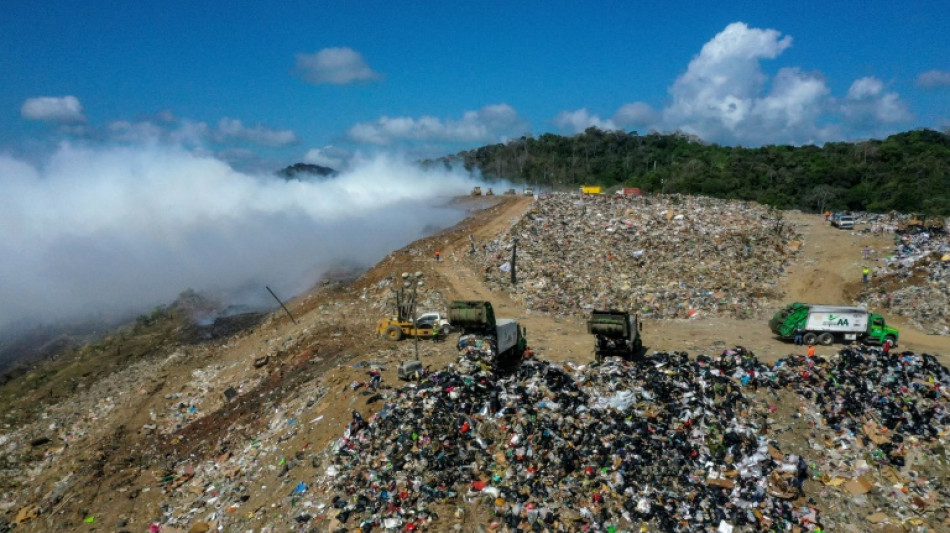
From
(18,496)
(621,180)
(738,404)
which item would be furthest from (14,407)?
(621,180)

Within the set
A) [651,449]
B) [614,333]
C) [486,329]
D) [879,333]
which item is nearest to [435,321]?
[486,329]

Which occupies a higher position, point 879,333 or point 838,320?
point 838,320

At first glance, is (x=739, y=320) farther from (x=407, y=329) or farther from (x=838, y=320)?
(x=407, y=329)

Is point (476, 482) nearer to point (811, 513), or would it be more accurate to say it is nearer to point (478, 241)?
point (811, 513)

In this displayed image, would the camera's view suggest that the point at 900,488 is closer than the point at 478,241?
Yes

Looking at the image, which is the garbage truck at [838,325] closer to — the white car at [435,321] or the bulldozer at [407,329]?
the white car at [435,321]

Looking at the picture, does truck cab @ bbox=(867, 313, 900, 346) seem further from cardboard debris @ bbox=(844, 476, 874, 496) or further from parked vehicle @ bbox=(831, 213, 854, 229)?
parked vehicle @ bbox=(831, 213, 854, 229)
